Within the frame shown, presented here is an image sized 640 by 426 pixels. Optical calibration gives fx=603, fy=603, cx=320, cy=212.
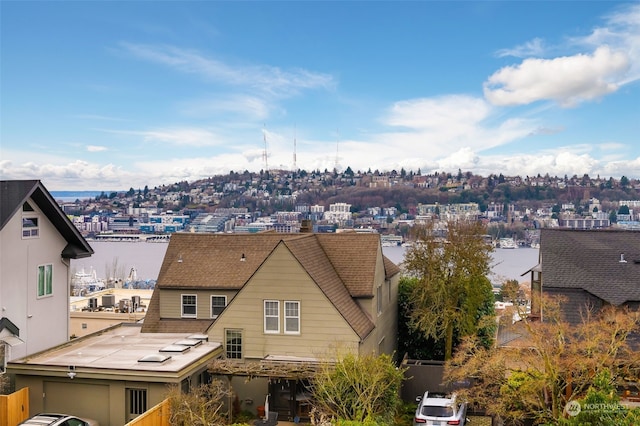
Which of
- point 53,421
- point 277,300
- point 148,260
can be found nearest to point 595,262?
point 277,300

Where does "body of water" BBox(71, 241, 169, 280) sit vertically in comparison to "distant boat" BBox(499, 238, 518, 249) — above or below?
below

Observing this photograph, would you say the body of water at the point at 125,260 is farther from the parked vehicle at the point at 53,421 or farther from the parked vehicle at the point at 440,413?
the parked vehicle at the point at 440,413

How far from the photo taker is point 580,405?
53.1 ft

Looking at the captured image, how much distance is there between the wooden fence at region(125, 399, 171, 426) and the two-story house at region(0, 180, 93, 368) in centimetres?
728

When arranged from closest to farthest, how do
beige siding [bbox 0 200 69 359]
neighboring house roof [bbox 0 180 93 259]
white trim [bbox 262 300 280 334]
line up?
neighboring house roof [bbox 0 180 93 259], beige siding [bbox 0 200 69 359], white trim [bbox 262 300 280 334]

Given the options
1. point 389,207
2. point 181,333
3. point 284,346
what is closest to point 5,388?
point 181,333

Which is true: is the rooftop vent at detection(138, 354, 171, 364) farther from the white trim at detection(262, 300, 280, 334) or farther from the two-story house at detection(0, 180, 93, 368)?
the two-story house at detection(0, 180, 93, 368)

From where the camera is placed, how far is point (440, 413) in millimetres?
21500

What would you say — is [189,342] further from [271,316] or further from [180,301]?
[180,301]

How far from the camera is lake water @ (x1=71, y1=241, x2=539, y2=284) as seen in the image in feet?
342

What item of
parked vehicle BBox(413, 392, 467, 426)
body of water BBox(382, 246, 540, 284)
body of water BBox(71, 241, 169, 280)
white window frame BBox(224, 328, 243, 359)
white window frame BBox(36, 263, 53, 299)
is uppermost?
white window frame BBox(36, 263, 53, 299)

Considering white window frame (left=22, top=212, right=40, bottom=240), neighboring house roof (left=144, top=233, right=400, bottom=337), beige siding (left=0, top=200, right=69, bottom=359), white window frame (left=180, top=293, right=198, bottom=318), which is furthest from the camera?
white window frame (left=180, top=293, right=198, bottom=318)

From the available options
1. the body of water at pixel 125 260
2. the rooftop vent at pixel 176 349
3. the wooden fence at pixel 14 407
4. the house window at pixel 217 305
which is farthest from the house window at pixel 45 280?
the body of water at pixel 125 260

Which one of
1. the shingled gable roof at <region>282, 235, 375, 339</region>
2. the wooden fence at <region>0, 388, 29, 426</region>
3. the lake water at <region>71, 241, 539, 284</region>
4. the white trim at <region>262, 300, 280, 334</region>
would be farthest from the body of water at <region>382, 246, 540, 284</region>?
the wooden fence at <region>0, 388, 29, 426</region>
